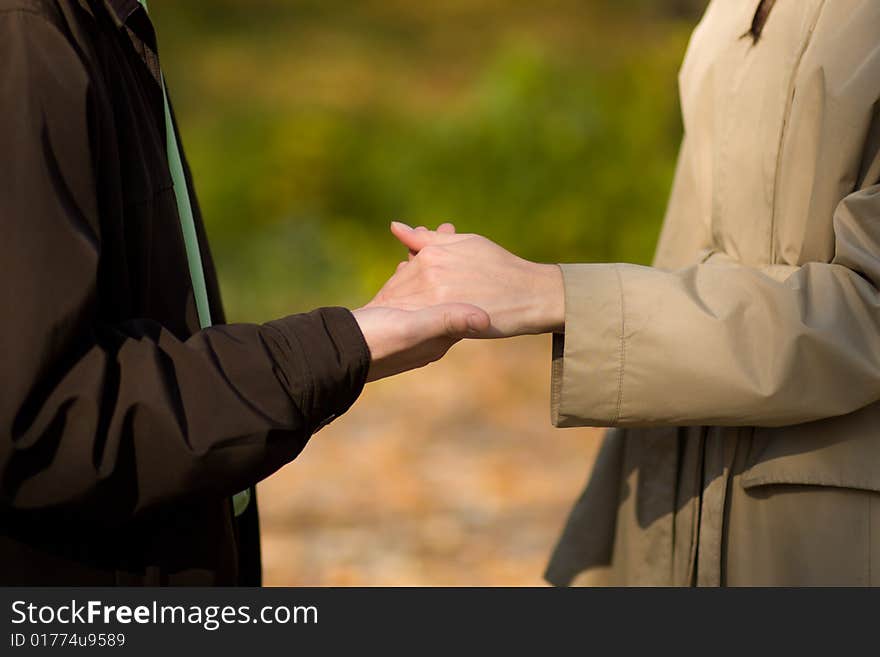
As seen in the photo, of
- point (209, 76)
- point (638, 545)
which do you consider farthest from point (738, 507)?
point (209, 76)

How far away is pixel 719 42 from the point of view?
7.29ft

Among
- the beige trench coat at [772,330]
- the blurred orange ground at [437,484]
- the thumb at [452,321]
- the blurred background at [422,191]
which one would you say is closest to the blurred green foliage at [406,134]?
the blurred background at [422,191]

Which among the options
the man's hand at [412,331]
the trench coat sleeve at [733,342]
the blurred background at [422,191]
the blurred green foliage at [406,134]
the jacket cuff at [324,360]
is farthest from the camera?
the blurred green foliage at [406,134]

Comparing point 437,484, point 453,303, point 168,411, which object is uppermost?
point 437,484

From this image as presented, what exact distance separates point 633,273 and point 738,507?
19.5 inches

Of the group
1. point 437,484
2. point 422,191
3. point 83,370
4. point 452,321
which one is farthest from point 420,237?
point 422,191

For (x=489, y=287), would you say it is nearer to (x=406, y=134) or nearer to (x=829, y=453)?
(x=829, y=453)

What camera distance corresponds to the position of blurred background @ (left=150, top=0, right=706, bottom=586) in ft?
17.3

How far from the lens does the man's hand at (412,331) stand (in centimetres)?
171

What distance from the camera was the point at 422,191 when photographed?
8.09 meters

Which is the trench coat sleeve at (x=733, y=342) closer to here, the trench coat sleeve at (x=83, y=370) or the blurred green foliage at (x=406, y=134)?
the trench coat sleeve at (x=83, y=370)

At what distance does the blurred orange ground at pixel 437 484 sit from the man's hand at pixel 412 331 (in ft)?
9.70

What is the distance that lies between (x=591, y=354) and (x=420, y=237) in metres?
0.42

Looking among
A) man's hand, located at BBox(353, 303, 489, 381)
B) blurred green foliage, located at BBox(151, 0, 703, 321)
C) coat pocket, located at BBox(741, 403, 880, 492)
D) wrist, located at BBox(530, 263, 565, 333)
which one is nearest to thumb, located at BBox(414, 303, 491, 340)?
man's hand, located at BBox(353, 303, 489, 381)
